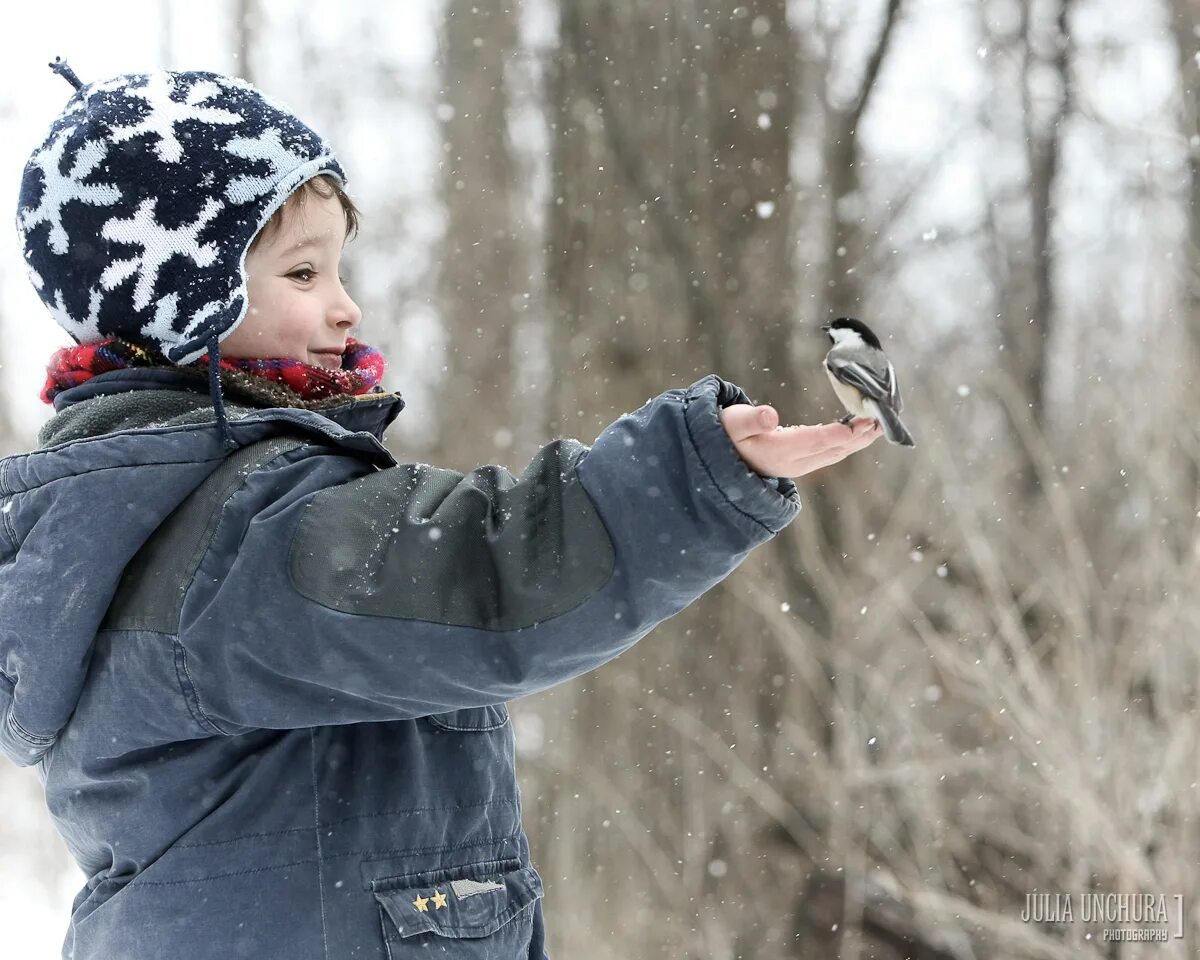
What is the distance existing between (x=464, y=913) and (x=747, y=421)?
0.54m

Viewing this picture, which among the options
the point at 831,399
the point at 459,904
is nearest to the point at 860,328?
the point at 459,904

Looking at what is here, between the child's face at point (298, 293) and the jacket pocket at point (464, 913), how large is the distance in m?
0.53

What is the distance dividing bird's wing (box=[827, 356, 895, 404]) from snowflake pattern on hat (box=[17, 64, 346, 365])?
0.55 m

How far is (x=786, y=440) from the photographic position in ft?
2.56

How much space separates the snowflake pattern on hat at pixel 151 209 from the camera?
1.03 metres

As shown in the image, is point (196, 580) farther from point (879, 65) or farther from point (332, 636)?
point (879, 65)

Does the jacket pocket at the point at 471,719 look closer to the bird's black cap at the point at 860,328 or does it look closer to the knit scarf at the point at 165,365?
the knit scarf at the point at 165,365

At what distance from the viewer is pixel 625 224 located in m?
3.71

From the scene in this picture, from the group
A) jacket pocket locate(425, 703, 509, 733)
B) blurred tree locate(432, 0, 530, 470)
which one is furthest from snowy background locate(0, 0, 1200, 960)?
jacket pocket locate(425, 703, 509, 733)

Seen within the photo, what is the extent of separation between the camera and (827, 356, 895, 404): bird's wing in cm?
82

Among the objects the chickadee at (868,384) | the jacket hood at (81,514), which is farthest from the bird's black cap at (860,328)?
the jacket hood at (81,514)

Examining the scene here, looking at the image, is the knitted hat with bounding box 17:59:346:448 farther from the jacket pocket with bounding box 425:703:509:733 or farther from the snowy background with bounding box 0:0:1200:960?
the snowy background with bounding box 0:0:1200:960

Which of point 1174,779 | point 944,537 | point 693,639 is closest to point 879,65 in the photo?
point 944,537

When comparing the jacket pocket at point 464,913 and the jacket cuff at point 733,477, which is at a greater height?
the jacket cuff at point 733,477
